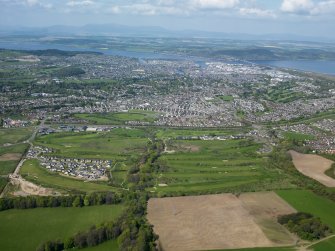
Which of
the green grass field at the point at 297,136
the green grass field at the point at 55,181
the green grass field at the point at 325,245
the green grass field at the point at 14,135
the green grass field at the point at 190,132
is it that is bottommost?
the green grass field at the point at 55,181

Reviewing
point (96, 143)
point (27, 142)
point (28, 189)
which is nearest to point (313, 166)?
point (96, 143)

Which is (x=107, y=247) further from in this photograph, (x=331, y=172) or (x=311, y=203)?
(x=331, y=172)

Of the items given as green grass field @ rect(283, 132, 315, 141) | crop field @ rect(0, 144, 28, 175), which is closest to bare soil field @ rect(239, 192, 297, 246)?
green grass field @ rect(283, 132, 315, 141)

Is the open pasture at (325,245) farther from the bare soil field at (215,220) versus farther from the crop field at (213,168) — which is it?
the crop field at (213,168)

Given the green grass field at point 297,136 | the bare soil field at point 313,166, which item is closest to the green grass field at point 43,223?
the bare soil field at point 313,166

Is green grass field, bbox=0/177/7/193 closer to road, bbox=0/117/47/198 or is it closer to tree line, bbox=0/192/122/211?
road, bbox=0/117/47/198

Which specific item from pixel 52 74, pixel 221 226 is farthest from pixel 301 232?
pixel 52 74
